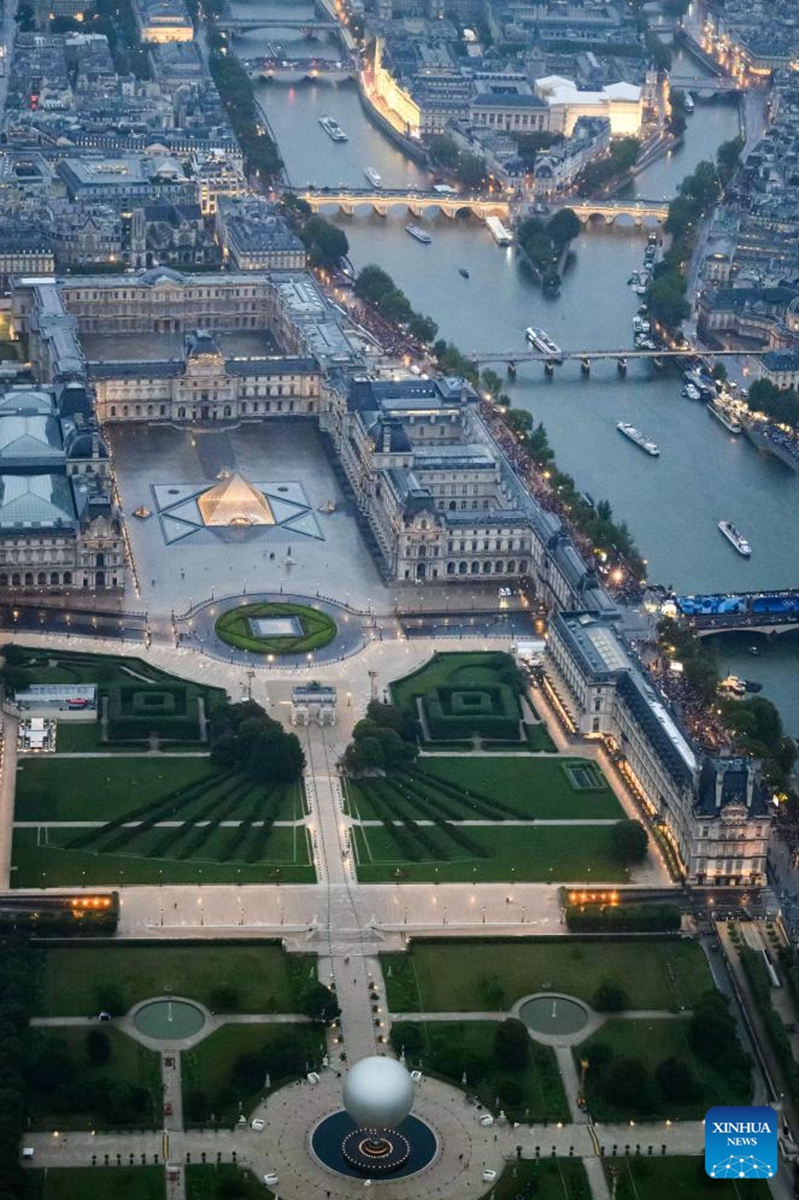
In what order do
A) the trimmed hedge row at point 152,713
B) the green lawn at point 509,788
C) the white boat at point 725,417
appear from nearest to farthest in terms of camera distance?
the green lawn at point 509,788 → the trimmed hedge row at point 152,713 → the white boat at point 725,417

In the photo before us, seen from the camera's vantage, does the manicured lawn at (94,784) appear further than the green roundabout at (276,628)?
No

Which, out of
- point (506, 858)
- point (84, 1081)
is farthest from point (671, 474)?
point (84, 1081)

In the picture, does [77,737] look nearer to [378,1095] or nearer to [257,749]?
[257,749]

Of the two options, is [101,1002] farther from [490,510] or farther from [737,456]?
[737,456]

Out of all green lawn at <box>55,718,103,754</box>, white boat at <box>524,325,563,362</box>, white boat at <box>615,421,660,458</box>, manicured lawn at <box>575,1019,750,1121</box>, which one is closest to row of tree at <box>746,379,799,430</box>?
white boat at <box>615,421,660,458</box>

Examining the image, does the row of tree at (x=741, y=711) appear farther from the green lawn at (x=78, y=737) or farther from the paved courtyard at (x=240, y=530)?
the green lawn at (x=78, y=737)

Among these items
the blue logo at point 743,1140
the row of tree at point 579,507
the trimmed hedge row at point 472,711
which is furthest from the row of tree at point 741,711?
the blue logo at point 743,1140
